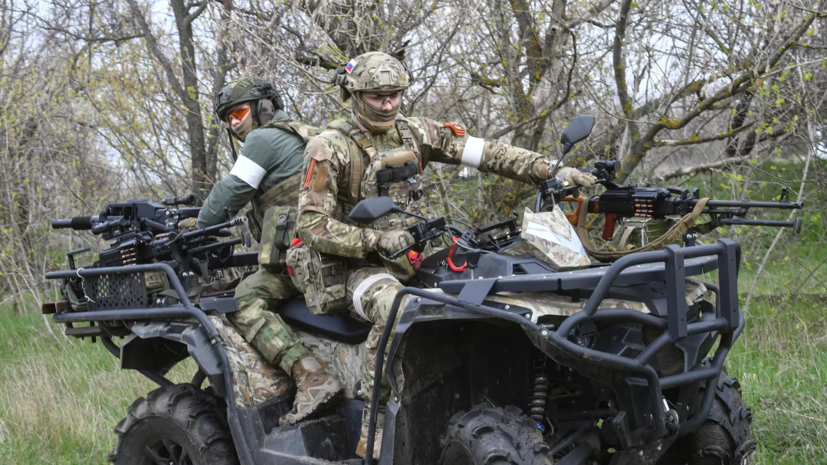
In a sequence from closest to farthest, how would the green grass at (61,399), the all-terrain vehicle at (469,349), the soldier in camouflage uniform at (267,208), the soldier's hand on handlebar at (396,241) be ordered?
the all-terrain vehicle at (469,349) → the soldier's hand on handlebar at (396,241) → the soldier in camouflage uniform at (267,208) → the green grass at (61,399)

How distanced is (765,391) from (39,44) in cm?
962

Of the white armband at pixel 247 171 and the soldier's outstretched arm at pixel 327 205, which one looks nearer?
the soldier's outstretched arm at pixel 327 205

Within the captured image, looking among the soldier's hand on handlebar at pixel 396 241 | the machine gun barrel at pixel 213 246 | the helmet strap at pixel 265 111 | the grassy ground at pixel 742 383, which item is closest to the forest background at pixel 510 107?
the grassy ground at pixel 742 383

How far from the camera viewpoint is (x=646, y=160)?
866 cm

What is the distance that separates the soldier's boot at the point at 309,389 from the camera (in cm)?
442

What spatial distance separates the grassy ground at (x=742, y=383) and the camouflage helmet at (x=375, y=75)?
2899 mm

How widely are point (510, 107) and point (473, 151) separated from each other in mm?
2622

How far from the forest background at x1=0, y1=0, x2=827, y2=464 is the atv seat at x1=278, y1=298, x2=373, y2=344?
2245mm

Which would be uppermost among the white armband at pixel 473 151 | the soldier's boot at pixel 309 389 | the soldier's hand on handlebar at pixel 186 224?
the white armband at pixel 473 151

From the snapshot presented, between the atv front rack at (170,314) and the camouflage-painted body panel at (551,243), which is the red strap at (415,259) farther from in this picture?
the atv front rack at (170,314)

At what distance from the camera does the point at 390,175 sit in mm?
4316

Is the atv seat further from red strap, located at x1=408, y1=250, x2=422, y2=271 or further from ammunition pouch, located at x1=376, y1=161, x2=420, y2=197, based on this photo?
ammunition pouch, located at x1=376, y1=161, x2=420, y2=197

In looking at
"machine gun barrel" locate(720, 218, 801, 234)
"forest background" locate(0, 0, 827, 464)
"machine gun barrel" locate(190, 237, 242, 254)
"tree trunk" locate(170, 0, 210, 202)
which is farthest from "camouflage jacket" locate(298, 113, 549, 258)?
"tree trunk" locate(170, 0, 210, 202)

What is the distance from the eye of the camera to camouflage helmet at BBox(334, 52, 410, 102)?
14.1 feet
